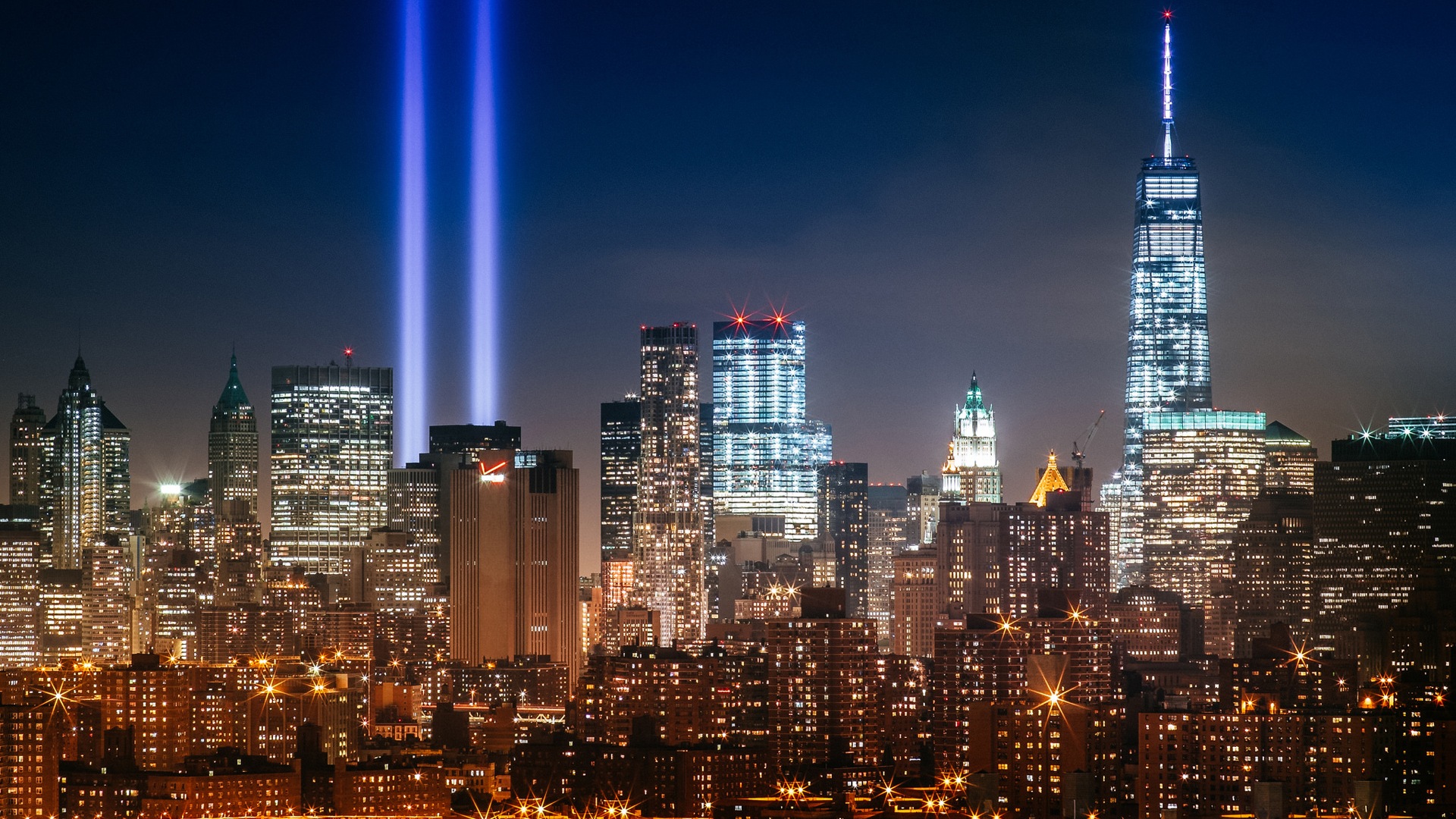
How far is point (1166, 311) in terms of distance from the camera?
4397 inches

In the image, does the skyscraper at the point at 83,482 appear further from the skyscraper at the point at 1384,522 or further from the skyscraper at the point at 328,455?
the skyscraper at the point at 1384,522

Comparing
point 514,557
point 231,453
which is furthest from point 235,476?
point 514,557

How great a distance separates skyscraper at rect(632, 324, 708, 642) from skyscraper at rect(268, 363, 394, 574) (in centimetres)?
1002

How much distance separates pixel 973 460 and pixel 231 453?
84.2ft

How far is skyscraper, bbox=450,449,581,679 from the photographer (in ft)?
286

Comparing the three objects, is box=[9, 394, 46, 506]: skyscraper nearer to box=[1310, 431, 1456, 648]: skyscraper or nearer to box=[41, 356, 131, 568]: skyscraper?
box=[41, 356, 131, 568]: skyscraper

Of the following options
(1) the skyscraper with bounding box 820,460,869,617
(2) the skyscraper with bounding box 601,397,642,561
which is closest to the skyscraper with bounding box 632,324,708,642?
(2) the skyscraper with bounding box 601,397,642,561

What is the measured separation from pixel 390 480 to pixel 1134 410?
93.1 feet

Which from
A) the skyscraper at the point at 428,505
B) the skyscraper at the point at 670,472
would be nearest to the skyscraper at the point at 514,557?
the skyscraper at the point at 428,505

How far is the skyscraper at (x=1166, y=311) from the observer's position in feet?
355

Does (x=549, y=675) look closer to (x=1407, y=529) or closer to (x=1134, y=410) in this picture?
(x=1407, y=529)

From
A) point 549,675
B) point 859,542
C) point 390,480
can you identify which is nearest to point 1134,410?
point 859,542

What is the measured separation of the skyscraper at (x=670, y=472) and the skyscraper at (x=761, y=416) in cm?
956

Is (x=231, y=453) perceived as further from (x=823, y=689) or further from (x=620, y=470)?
(x=823, y=689)
